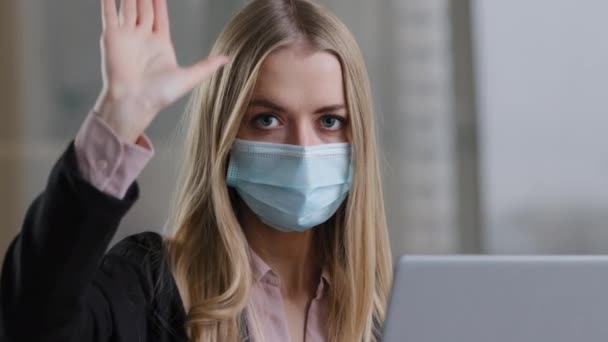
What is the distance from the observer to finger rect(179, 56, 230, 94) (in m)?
0.96

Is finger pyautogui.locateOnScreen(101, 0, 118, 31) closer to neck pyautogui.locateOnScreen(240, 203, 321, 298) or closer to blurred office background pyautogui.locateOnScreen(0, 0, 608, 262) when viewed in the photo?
neck pyautogui.locateOnScreen(240, 203, 321, 298)

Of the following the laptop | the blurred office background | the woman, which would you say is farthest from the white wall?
the laptop

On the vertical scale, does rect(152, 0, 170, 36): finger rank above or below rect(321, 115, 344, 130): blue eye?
above

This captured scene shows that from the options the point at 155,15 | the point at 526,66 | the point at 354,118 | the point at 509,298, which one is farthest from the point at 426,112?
the point at 509,298

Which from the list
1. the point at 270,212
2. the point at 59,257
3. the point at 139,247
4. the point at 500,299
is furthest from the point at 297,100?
the point at 500,299

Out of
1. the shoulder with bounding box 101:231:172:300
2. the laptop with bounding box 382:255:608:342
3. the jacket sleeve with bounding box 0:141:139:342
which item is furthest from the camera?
the shoulder with bounding box 101:231:172:300

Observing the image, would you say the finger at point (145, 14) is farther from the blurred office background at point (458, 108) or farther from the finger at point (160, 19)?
the blurred office background at point (458, 108)

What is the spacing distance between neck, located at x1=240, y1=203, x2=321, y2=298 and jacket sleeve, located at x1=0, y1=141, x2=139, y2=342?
439mm

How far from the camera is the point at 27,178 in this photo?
3.21 meters

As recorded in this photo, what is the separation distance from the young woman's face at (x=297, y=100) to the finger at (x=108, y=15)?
0.33 metres

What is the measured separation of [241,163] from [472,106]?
6.12 ft

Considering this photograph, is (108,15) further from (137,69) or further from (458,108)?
(458,108)

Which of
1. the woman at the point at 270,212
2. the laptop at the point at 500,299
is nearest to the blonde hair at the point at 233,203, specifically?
the woman at the point at 270,212

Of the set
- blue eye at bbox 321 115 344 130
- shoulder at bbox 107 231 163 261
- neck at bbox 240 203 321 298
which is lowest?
neck at bbox 240 203 321 298
